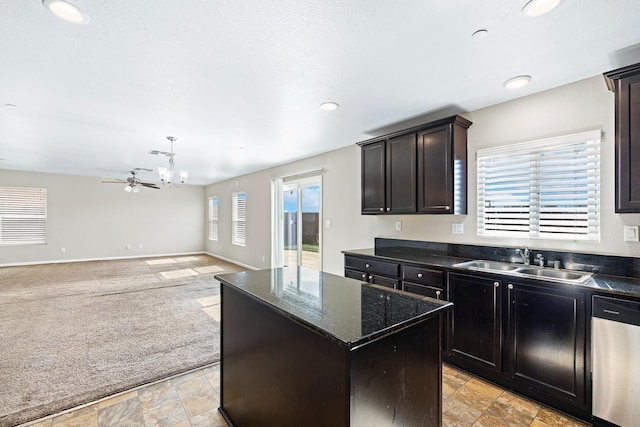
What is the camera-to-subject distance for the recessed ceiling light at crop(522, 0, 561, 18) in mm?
1541

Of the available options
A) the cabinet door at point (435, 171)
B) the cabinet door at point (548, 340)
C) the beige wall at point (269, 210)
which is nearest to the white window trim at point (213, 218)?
the beige wall at point (269, 210)

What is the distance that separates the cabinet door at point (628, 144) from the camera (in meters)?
1.89

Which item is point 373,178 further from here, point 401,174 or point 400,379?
point 400,379

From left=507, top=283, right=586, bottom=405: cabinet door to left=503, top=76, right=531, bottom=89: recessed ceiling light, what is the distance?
1.64m

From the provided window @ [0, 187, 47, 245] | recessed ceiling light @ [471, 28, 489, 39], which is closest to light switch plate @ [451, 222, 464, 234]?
recessed ceiling light @ [471, 28, 489, 39]

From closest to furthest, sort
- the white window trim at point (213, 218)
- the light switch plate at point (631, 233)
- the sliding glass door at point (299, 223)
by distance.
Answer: the light switch plate at point (631, 233)
the sliding glass door at point (299, 223)
the white window trim at point (213, 218)

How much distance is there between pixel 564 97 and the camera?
248 centimetres

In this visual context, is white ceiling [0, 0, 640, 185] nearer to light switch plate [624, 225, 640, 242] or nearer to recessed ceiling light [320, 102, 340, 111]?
recessed ceiling light [320, 102, 340, 111]

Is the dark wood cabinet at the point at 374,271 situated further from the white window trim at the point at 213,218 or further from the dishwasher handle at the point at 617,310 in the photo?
the white window trim at the point at 213,218

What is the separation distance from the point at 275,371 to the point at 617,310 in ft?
6.79

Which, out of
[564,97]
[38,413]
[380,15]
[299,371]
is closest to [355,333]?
[299,371]

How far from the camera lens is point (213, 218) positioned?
9727mm

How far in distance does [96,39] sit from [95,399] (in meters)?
2.53

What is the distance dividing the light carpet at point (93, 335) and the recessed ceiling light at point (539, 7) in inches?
138
